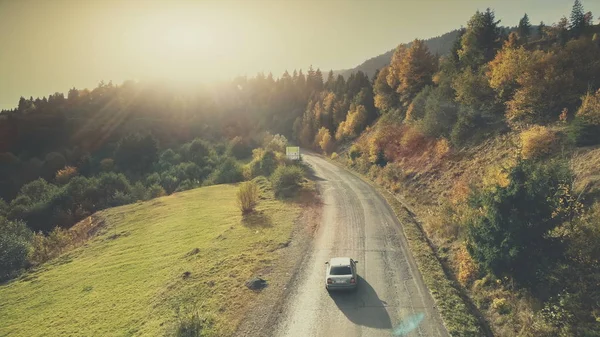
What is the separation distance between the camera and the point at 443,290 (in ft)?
63.4

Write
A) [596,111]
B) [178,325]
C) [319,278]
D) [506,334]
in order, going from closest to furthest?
[506,334]
[178,325]
[319,278]
[596,111]

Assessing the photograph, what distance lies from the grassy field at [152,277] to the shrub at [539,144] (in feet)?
69.7

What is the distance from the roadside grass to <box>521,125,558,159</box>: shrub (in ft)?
35.2

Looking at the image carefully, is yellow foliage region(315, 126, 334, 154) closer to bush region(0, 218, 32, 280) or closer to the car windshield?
bush region(0, 218, 32, 280)

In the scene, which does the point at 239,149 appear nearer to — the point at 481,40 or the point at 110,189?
the point at 110,189

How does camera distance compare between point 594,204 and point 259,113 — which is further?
point 259,113

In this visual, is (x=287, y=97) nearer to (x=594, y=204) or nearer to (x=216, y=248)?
(x=216, y=248)

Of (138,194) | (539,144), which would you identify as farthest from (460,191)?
(138,194)

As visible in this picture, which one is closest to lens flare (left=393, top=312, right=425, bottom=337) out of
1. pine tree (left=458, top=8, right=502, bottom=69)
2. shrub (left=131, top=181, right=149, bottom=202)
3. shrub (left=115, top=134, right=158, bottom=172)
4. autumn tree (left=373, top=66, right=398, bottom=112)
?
pine tree (left=458, top=8, right=502, bottom=69)

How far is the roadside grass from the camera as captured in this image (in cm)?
1598

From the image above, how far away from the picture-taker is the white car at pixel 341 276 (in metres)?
19.7

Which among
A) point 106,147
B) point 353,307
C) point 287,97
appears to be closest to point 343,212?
point 353,307

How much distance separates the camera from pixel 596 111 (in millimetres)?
24125

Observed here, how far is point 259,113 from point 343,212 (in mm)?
122790
